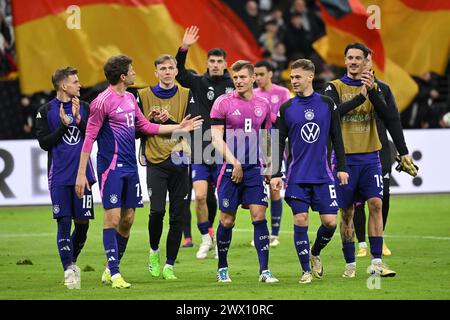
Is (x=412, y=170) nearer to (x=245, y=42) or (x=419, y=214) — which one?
(x=419, y=214)

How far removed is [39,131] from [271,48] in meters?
14.0

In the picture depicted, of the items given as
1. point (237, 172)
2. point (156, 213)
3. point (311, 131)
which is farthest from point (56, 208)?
point (311, 131)

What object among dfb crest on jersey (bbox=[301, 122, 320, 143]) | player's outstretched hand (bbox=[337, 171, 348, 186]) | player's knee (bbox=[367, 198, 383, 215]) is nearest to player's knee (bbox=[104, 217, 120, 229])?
dfb crest on jersey (bbox=[301, 122, 320, 143])

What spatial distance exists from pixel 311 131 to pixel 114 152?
2065mm

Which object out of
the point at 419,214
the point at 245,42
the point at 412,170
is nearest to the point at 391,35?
the point at 245,42

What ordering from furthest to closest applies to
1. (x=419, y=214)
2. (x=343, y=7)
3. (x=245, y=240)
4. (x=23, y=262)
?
(x=343, y=7), (x=419, y=214), (x=245, y=240), (x=23, y=262)

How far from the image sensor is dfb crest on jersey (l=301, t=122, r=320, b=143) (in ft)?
38.2

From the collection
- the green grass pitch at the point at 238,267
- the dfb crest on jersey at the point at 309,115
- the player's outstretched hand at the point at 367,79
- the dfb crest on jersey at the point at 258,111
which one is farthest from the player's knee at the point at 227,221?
the player's outstretched hand at the point at 367,79

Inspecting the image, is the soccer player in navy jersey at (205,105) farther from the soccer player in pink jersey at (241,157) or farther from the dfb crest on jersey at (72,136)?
the dfb crest on jersey at (72,136)

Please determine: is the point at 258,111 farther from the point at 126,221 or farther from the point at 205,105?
the point at 205,105

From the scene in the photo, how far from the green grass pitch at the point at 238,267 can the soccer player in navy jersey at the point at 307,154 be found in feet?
2.43

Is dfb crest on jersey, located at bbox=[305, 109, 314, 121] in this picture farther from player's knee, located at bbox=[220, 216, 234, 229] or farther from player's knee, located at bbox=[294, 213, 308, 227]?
player's knee, located at bbox=[220, 216, 234, 229]

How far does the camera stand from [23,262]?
1412 centimetres

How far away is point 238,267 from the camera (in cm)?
1352
